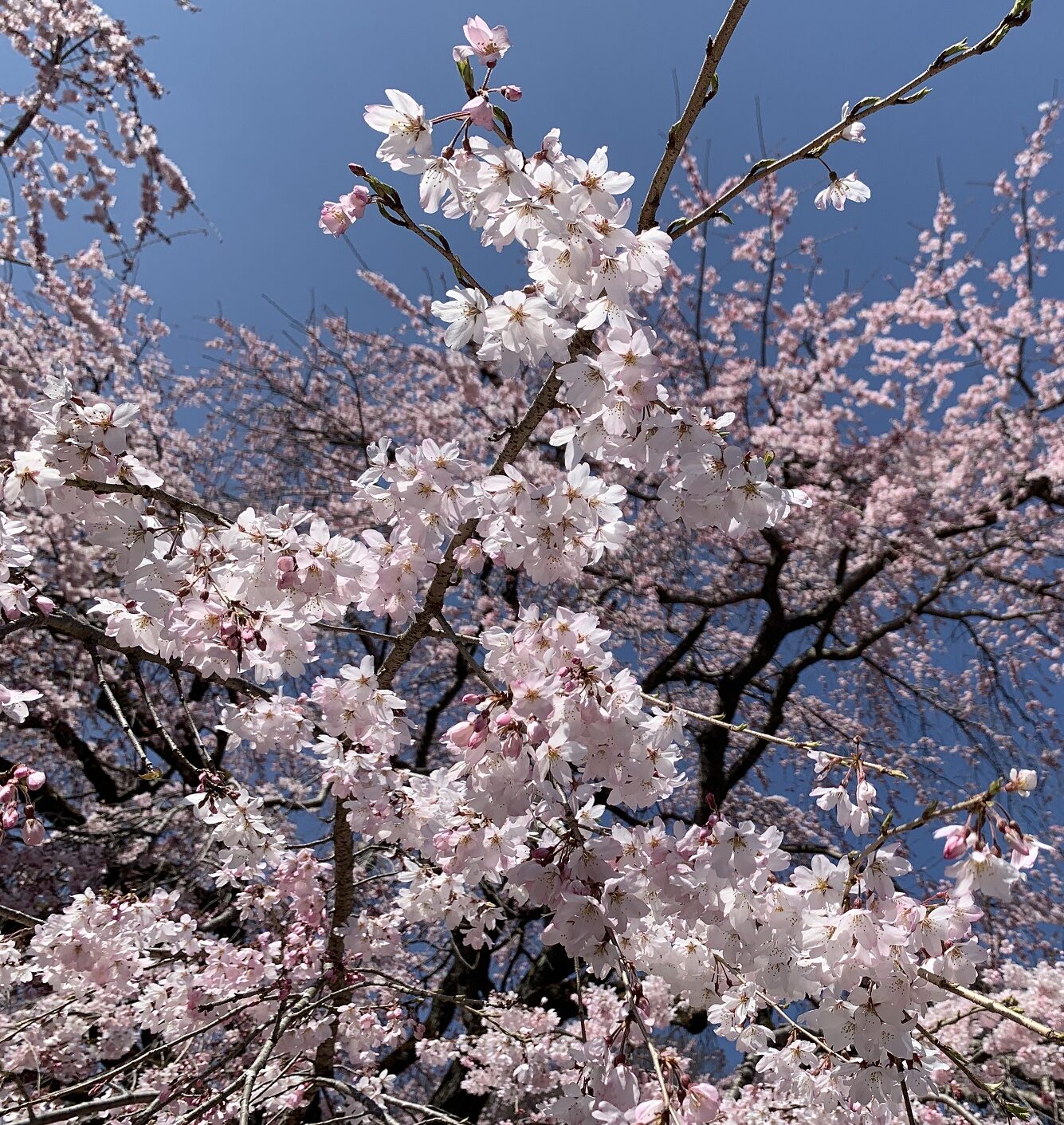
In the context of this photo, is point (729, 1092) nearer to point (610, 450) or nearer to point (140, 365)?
point (610, 450)

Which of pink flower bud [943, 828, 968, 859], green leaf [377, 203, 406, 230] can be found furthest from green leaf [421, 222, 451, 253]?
pink flower bud [943, 828, 968, 859]

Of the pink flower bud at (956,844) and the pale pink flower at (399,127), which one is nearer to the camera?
the pink flower bud at (956,844)

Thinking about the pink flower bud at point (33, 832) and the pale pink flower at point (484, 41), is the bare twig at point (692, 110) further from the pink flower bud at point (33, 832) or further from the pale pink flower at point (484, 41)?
the pink flower bud at point (33, 832)

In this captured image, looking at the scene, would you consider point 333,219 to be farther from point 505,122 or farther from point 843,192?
point 843,192

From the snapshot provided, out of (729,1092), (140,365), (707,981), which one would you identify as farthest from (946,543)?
(140,365)

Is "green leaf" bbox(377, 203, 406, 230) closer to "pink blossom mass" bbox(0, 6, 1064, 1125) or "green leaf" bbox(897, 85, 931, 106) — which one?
"pink blossom mass" bbox(0, 6, 1064, 1125)

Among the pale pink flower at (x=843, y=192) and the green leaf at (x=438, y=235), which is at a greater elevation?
the pale pink flower at (x=843, y=192)

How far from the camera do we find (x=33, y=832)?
1.92 m

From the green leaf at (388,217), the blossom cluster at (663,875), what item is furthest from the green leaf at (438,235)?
the blossom cluster at (663,875)

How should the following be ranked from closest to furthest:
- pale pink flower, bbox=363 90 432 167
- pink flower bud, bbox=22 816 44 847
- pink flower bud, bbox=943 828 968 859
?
1. pink flower bud, bbox=943 828 968 859
2. pale pink flower, bbox=363 90 432 167
3. pink flower bud, bbox=22 816 44 847


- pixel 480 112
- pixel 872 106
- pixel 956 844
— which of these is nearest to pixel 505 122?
pixel 480 112

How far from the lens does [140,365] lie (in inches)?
379

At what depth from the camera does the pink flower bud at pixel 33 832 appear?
6.31 feet

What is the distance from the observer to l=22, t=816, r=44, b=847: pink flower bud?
1.92 m
